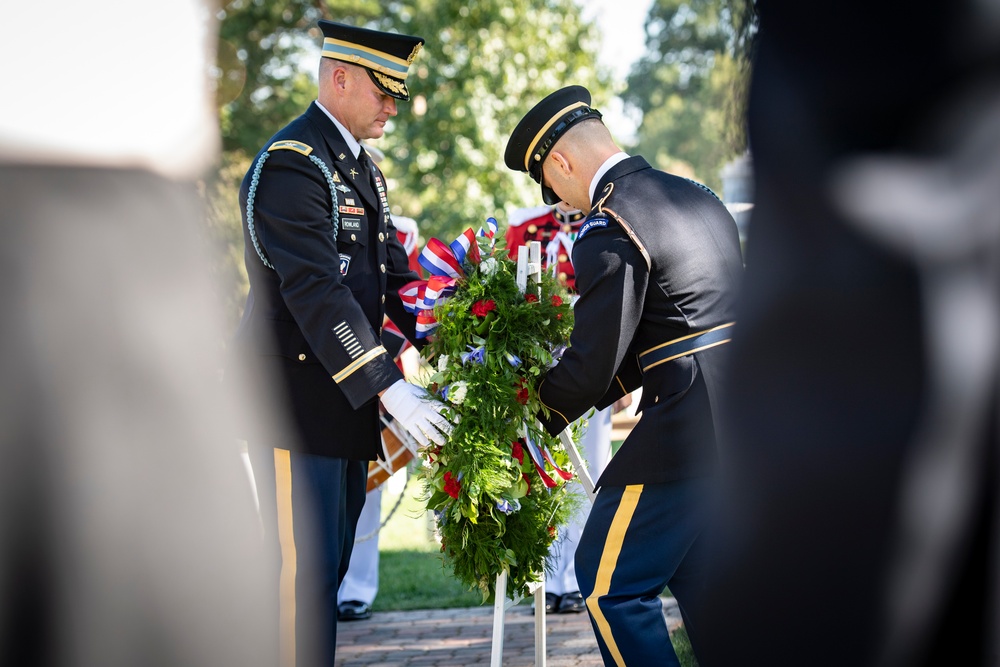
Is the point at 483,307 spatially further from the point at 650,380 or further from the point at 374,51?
the point at 374,51

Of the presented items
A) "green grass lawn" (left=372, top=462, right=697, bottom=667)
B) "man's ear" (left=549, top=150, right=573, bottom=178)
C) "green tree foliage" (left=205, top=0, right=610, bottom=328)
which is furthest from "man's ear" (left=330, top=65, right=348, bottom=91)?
"green tree foliage" (left=205, top=0, right=610, bottom=328)

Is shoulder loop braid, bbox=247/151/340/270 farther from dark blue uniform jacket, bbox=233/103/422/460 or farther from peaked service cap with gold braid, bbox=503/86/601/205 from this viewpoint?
peaked service cap with gold braid, bbox=503/86/601/205

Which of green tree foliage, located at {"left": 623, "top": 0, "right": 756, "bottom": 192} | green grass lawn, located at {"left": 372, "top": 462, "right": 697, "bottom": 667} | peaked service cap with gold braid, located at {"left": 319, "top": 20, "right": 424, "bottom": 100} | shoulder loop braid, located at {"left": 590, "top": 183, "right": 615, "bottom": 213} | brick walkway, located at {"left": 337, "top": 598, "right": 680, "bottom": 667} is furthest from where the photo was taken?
green tree foliage, located at {"left": 623, "top": 0, "right": 756, "bottom": 192}

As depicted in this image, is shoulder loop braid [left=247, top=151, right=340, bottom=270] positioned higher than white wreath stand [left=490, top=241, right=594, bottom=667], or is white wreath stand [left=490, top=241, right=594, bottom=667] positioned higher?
shoulder loop braid [left=247, top=151, right=340, bottom=270]

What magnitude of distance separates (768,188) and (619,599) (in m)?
1.73

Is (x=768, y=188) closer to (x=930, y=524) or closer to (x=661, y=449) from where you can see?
(x=930, y=524)

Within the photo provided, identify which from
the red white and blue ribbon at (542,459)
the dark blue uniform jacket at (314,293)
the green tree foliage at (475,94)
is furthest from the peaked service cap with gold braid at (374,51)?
the green tree foliage at (475,94)

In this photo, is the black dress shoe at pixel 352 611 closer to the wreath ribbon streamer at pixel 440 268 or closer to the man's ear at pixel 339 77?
the wreath ribbon streamer at pixel 440 268

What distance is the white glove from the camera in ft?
9.60

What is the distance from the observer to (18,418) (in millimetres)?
1144

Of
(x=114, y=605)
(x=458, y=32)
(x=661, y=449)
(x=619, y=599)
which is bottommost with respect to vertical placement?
(x=619, y=599)

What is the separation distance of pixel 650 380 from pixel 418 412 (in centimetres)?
71

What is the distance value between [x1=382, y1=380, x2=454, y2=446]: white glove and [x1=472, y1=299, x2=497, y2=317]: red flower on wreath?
→ 0.30 m

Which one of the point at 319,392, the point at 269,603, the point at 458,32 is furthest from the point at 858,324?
the point at 458,32
